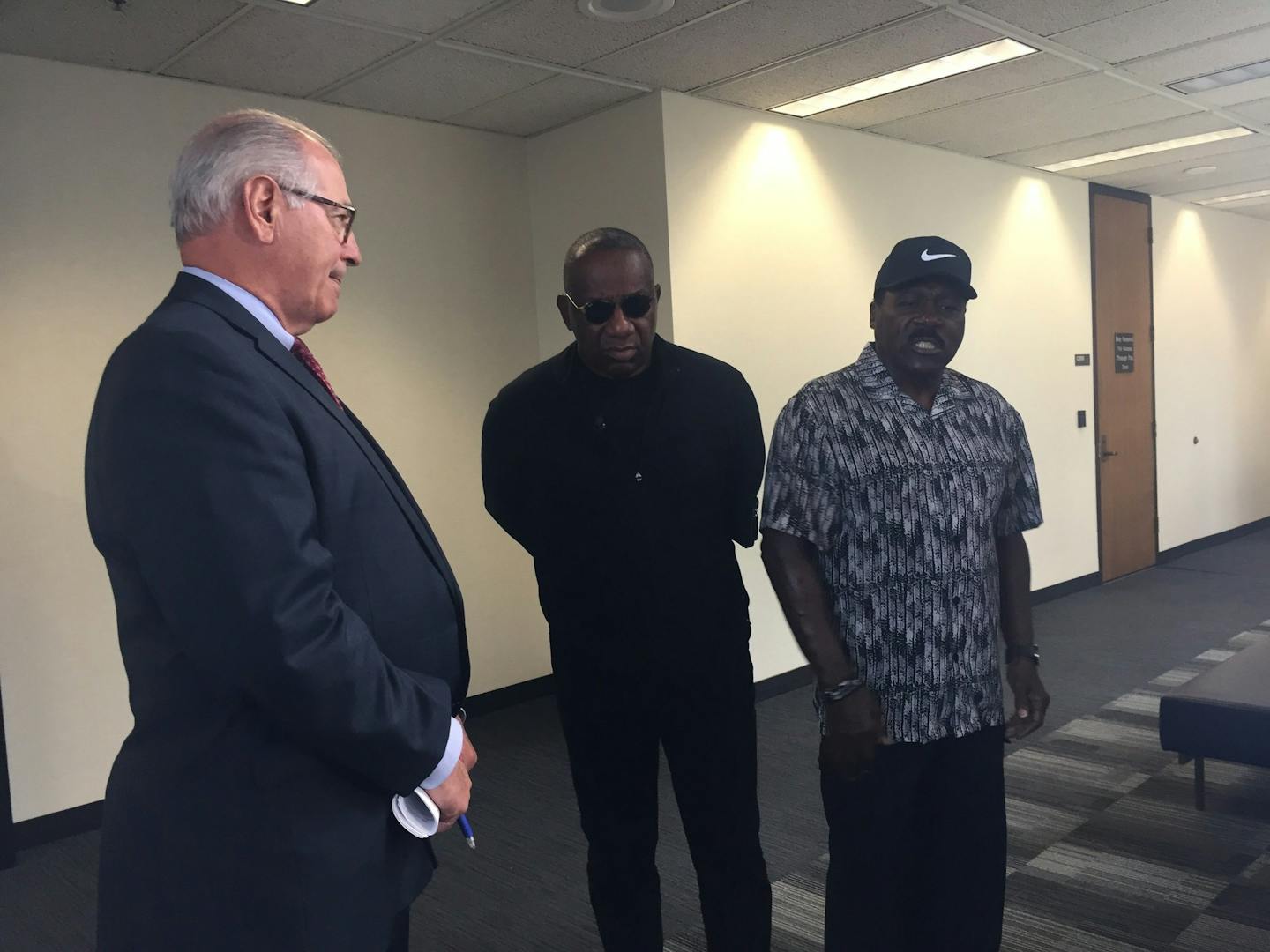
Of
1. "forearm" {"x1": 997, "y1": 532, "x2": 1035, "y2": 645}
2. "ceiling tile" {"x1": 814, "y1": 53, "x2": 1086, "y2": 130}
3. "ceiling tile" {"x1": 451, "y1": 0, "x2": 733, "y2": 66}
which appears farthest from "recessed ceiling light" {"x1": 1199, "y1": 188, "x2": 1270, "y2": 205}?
"forearm" {"x1": 997, "y1": 532, "x2": 1035, "y2": 645}

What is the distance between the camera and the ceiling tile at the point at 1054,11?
11.1 feet

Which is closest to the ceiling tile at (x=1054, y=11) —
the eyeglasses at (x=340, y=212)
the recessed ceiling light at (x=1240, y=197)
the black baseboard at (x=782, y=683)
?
the black baseboard at (x=782, y=683)

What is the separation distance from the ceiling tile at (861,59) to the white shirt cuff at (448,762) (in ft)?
10.4

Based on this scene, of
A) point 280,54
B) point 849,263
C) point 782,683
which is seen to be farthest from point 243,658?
point 849,263

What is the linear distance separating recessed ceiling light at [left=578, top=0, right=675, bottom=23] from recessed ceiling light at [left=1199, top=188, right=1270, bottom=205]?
5.96 meters

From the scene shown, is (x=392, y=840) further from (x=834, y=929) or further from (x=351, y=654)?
(x=834, y=929)

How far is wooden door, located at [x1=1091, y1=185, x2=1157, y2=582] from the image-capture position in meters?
6.59

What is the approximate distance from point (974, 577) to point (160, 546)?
1.26 metres

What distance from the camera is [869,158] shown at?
4.96m

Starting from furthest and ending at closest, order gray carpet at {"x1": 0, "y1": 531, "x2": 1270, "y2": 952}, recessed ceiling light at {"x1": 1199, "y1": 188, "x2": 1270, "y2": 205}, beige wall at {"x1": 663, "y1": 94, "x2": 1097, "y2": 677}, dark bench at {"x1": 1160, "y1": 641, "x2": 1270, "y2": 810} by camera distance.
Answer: recessed ceiling light at {"x1": 1199, "y1": 188, "x2": 1270, "y2": 205} → beige wall at {"x1": 663, "y1": 94, "x2": 1097, "y2": 677} → dark bench at {"x1": 1160, "y1": 641, "x2": 1270, "y2": 810} → gray carpet at {"x1": 0, "y1": 531, "x2": 1270, "y2": 952}

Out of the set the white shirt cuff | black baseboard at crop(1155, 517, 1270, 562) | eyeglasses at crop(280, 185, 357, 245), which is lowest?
black baseboard at crop(1155, 517, 1270, 562)

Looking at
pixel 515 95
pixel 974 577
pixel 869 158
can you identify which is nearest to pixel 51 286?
pixel 515 95

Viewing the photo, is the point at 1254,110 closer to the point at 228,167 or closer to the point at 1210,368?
the point at 1210,368

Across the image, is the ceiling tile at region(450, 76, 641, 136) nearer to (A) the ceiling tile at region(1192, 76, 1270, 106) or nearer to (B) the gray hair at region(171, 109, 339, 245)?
(A) the ceiling tile at region(1192, 76, 1270, 106)
